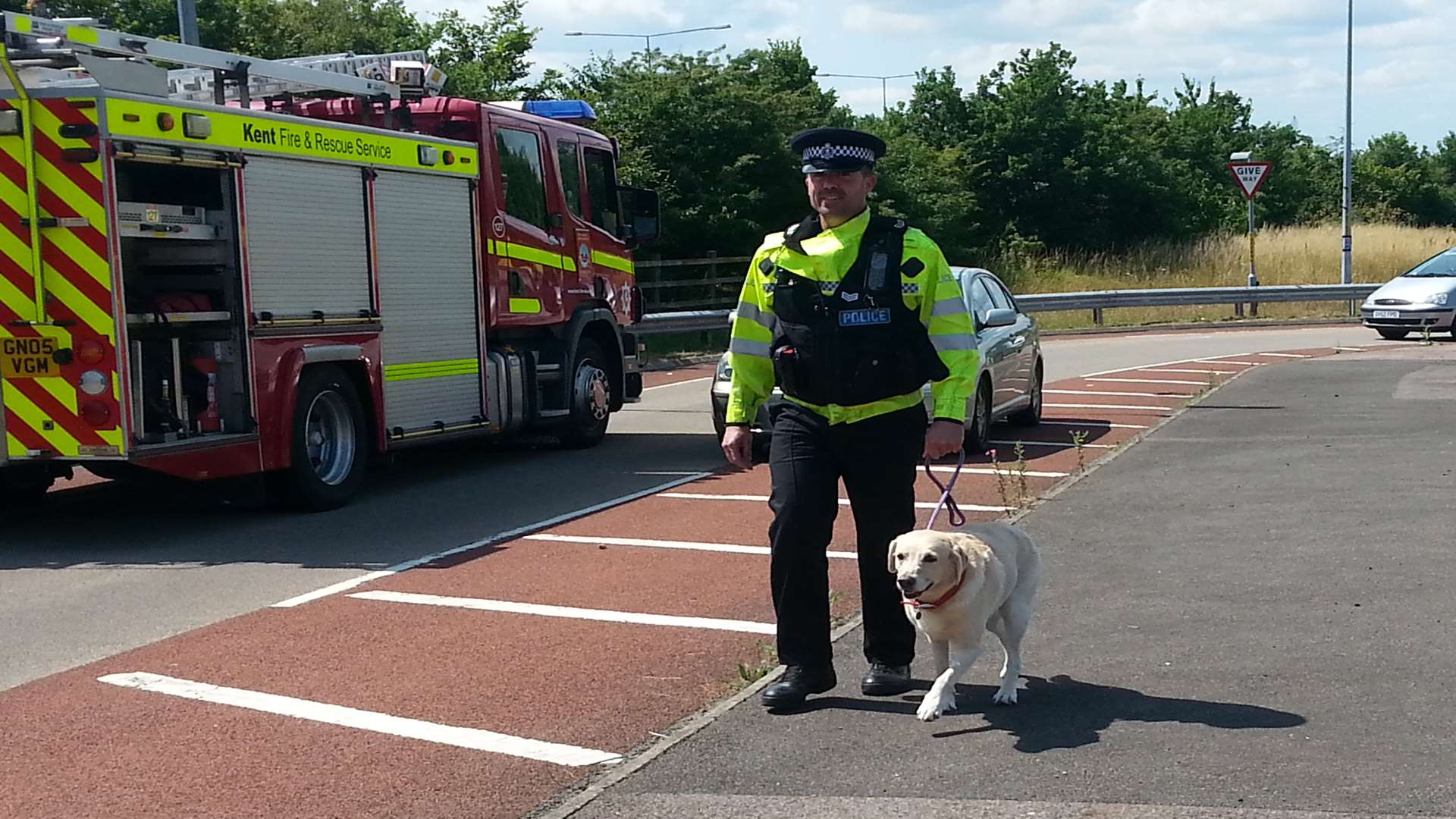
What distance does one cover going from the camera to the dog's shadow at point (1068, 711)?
17.3 ft

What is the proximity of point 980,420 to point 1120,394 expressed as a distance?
225 inches

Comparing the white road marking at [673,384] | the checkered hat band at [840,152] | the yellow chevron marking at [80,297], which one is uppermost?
the checkered hat band at [840,152]

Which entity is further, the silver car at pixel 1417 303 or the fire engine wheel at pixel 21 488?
the silver car at pixel 1417 303

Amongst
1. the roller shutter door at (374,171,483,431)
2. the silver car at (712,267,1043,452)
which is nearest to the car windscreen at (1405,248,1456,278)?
the silver car at (712,267,1043,452)

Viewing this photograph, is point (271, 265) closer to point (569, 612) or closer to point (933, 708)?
point (569, 612)

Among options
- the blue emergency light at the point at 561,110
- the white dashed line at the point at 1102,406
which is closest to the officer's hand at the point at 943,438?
the blue emergency light at the point at 561,110

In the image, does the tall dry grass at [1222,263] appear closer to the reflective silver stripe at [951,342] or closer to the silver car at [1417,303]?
the silver car at [1417,303]

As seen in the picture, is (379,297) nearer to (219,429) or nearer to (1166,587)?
(219,429)

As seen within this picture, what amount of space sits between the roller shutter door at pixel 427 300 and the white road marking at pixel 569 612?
387cm

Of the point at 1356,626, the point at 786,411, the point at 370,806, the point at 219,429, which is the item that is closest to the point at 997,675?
the point at 786,411

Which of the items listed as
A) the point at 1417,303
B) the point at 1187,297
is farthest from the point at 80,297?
the point at 1187,297

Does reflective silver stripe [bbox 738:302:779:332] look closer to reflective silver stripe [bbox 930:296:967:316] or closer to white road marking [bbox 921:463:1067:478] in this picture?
reflective silver stripe [bbox 930:296:967:316]

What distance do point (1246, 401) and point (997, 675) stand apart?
11.8 metres

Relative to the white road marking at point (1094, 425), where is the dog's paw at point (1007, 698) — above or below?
below
